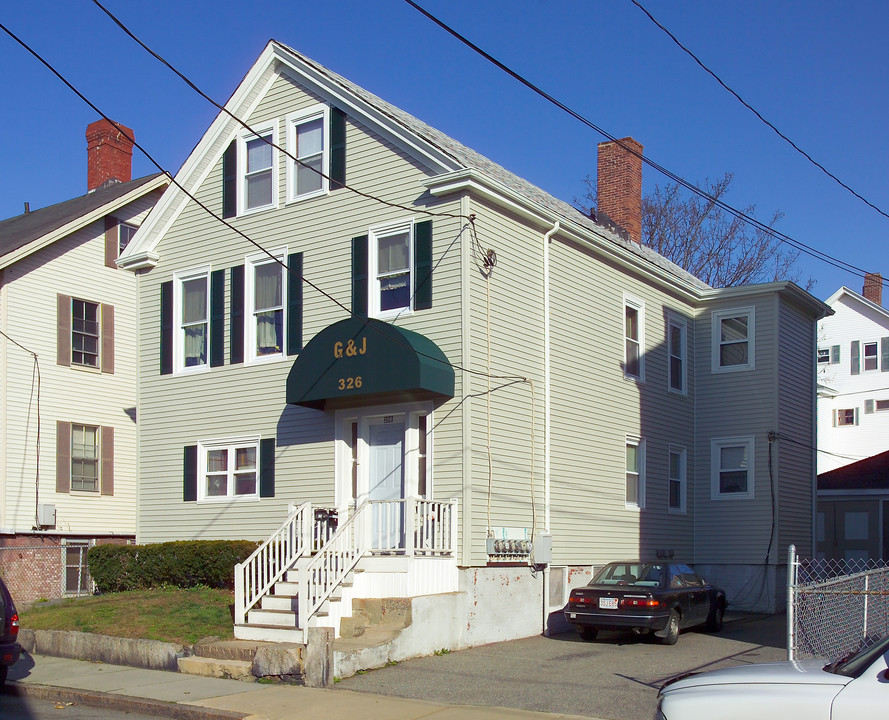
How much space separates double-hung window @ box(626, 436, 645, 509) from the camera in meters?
20.6

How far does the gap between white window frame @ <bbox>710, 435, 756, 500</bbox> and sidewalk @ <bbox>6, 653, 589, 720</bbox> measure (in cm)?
1336

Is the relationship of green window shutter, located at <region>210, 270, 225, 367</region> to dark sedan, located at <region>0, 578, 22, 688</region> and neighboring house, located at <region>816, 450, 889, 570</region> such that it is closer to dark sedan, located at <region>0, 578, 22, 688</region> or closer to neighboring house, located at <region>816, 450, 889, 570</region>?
dark sedan, located at <region>0, 578, 22, 688</region>

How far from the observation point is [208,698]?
1117cm

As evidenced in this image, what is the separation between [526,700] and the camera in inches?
432

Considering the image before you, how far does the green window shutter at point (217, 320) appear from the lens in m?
19.1

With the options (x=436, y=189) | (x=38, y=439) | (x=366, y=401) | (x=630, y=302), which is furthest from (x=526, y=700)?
(x=38, y=439)

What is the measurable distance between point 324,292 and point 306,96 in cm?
392

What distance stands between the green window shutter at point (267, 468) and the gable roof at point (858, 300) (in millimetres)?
32719

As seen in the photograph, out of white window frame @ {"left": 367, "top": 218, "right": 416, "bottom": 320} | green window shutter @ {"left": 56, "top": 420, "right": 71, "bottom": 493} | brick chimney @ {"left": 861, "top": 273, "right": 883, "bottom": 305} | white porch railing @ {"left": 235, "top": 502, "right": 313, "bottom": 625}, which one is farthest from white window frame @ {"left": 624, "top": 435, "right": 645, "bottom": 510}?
brick chimney @ {"left": 861, "top": 273, "right": 883, "bottom": 305}

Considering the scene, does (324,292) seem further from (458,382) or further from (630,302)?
(630,302)

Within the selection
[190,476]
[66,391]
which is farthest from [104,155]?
[190,476]

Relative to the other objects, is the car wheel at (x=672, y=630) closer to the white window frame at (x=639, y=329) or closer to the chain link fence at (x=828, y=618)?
the chain link fence at (x=828, y=618)

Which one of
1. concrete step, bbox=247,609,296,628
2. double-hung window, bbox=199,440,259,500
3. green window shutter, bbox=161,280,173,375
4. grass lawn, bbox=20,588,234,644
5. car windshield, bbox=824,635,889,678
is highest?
green window shutter, bbox=161,280,173,375

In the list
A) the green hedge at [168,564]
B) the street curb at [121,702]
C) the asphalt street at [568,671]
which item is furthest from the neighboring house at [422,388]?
the street curb at [121,702]
